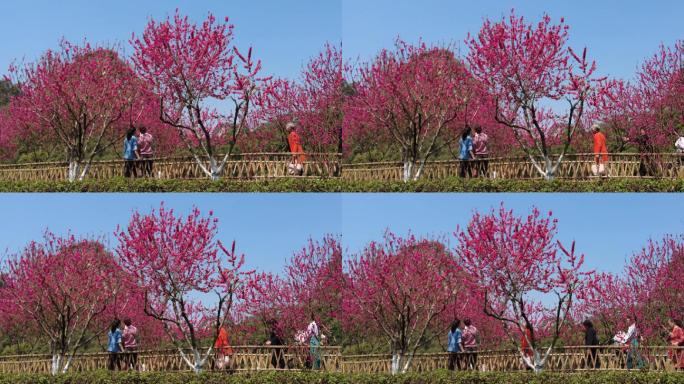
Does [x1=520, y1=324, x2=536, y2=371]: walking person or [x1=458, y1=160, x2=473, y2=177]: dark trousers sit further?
[x1=458, y1=160, x2=473, y2=177]: dark trousers

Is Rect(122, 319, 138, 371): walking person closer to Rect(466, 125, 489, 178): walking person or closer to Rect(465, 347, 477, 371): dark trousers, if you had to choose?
Rect(465, 347, 477, 371): dark trousers

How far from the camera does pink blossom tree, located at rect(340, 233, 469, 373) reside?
21.5 meters

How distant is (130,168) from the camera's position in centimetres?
2655

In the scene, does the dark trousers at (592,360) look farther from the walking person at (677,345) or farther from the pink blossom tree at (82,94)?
the pink blossom tree at (82,94)

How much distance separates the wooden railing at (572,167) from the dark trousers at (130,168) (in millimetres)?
5546

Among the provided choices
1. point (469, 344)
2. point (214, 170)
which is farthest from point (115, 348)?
point (469, 344)

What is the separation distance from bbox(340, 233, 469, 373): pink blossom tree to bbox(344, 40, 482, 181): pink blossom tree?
359cm

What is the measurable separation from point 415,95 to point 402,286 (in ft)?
17.6

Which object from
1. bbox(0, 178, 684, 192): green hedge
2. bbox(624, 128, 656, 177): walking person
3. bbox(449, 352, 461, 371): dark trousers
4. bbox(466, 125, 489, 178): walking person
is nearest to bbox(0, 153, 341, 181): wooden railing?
bbox(0, 178, 684, 192): green hedge

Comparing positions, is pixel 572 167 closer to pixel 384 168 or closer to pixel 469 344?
pixel 384 168

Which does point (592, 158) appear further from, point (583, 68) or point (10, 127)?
point (10, 127)

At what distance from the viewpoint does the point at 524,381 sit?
2006 centimetres

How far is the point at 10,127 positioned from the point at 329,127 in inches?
474

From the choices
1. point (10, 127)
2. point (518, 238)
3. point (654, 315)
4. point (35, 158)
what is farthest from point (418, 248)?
point (10, 127)
